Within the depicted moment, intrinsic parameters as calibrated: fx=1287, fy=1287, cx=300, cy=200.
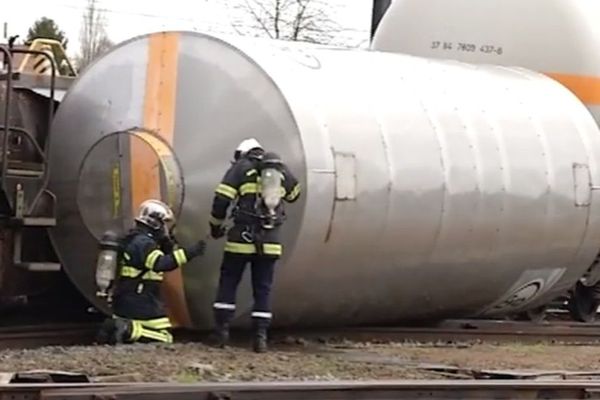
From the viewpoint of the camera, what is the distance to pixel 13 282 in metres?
10.1

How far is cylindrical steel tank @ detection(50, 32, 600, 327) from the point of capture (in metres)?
9.49

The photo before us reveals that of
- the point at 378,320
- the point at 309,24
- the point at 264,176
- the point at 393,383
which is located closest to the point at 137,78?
the point at 264,176

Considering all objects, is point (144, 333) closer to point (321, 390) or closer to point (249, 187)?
point (249, 187)

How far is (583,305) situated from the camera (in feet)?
44.1

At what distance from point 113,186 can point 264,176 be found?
57.3 inches

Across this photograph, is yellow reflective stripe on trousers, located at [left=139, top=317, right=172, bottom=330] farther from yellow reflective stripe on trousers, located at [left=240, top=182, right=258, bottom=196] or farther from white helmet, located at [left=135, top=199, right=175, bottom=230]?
yellow reflective stripe on trousers, located at [left=240, top=182, right=258, bottom=196]

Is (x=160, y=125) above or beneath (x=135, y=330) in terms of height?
above

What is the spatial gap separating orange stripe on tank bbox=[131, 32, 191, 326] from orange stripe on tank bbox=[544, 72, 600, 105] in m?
4.28

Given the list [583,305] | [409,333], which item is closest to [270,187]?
[409,333]

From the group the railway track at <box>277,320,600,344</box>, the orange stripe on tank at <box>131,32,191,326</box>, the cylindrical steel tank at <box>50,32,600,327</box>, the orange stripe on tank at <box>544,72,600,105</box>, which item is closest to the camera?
the cylindrical steel tank at <box>50,32,600,327</box>

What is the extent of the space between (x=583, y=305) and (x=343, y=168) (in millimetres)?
4927

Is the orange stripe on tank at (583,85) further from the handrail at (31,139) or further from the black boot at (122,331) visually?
the black boot at (122,331)

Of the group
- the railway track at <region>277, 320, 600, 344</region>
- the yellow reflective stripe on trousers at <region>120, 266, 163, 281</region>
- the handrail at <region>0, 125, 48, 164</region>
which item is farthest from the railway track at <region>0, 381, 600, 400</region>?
the handrail at <region>0, 125, 48, 164</region>

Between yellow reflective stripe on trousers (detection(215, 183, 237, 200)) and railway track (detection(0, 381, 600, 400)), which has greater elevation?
yellow reflective stripe on trousers (detection(215, 183, 237, 200))
